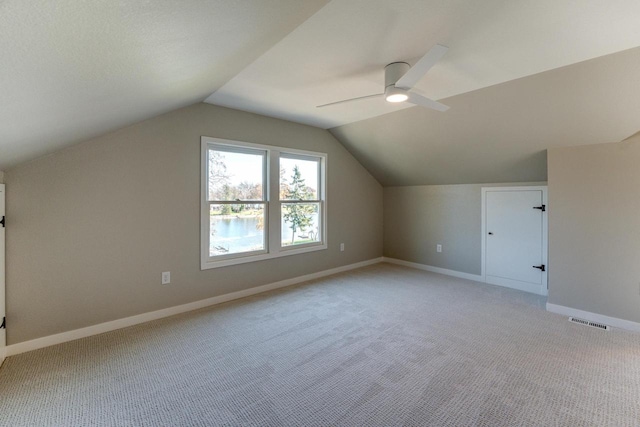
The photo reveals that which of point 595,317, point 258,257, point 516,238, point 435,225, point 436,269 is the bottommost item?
point 595,317

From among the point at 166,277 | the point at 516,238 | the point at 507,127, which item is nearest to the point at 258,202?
the point at 166,277

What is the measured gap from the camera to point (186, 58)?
160 cm

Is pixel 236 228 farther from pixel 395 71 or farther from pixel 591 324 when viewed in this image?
pixel 591 324

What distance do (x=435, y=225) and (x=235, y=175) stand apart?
343cm

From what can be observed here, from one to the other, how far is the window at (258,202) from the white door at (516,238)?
2.56 metres

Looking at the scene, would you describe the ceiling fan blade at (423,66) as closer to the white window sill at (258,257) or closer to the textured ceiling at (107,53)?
the textured ceiling at (107,53)

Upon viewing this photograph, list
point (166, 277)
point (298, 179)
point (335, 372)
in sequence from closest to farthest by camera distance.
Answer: point (335, 372)
point (166, 277)
point (298, 179)

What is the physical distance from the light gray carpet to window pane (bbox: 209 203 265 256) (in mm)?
792

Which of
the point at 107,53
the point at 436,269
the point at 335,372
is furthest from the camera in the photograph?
the point at 436,269

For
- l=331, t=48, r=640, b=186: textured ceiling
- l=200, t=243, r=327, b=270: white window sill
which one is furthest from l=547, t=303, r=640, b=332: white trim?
l=200, t=243, r=327, b=270: white window sill

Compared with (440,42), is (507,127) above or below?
below

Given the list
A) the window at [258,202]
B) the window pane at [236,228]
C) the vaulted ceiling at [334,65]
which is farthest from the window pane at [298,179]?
the vaulted ceiling at [334,65]

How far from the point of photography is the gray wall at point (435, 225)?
15.0 ft

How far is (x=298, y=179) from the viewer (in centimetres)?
449
